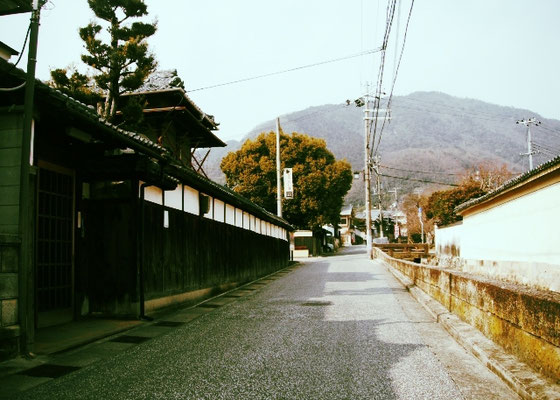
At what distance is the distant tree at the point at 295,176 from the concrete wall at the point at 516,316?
1501 inches

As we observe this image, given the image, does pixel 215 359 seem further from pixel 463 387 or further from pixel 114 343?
pixel 463 387

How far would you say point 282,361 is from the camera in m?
6.14

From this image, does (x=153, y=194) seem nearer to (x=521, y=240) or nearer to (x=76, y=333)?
(x=76, y=333)

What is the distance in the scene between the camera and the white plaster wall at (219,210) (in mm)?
16062

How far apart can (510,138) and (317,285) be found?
20694 centimetres

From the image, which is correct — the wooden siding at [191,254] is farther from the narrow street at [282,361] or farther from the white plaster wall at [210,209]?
the narrow street at [282,361]

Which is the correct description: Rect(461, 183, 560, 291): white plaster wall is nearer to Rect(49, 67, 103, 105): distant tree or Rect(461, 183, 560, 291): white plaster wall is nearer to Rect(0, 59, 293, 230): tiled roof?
Rect(0, 59, 293, 230): tiled roof

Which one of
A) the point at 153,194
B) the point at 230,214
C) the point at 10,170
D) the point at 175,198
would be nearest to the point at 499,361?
the point at 10,170

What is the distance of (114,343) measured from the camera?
7477mm

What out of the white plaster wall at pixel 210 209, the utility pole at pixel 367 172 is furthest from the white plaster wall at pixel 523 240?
the utility pole at pixel 367 172

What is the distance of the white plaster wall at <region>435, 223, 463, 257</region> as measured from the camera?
1032 inches

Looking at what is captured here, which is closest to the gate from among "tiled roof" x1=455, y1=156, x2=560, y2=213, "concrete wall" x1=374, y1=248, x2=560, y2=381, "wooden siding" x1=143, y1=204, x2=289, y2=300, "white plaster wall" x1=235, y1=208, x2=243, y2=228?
"wooden siding" x1=143, y1=204, x2=289, y2=300

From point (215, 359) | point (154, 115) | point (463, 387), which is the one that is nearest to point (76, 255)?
point (215, 359)

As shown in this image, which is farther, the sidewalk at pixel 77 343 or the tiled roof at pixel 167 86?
the tiled roof at pixel 167 86
